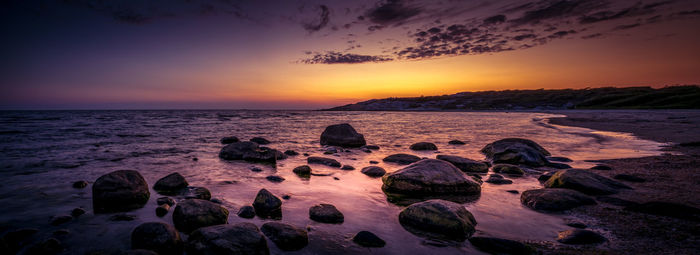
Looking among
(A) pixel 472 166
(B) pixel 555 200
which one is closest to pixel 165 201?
(B) pixel 555 200

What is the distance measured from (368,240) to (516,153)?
6.94 m

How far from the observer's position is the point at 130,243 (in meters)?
3.38

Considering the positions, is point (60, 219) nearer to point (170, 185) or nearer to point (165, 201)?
point (165, 201)

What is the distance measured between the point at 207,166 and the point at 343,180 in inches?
169

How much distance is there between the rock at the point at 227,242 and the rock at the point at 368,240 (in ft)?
3.53

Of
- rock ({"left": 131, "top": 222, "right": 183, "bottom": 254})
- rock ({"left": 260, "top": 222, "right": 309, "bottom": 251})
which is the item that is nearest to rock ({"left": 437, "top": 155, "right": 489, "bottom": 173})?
rock ({"left": 260, "top": 222, "right": 309, "bottom": 251})

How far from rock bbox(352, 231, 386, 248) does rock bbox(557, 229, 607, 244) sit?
2229 millimetres

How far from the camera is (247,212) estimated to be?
426cm

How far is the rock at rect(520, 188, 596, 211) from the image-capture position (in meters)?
4.50

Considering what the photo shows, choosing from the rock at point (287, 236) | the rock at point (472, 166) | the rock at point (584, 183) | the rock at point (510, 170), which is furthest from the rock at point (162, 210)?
the rock at point (510, 170)

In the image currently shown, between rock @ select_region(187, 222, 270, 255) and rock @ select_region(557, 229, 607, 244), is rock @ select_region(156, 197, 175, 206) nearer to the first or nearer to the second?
rock @ select_region(187, 222, 270, 255)

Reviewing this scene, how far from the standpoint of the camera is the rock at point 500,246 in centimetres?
315

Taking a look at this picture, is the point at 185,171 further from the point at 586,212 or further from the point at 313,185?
the point at 586,212

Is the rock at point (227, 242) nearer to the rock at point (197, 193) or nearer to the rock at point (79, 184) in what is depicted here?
the rock at point (197, 193)
